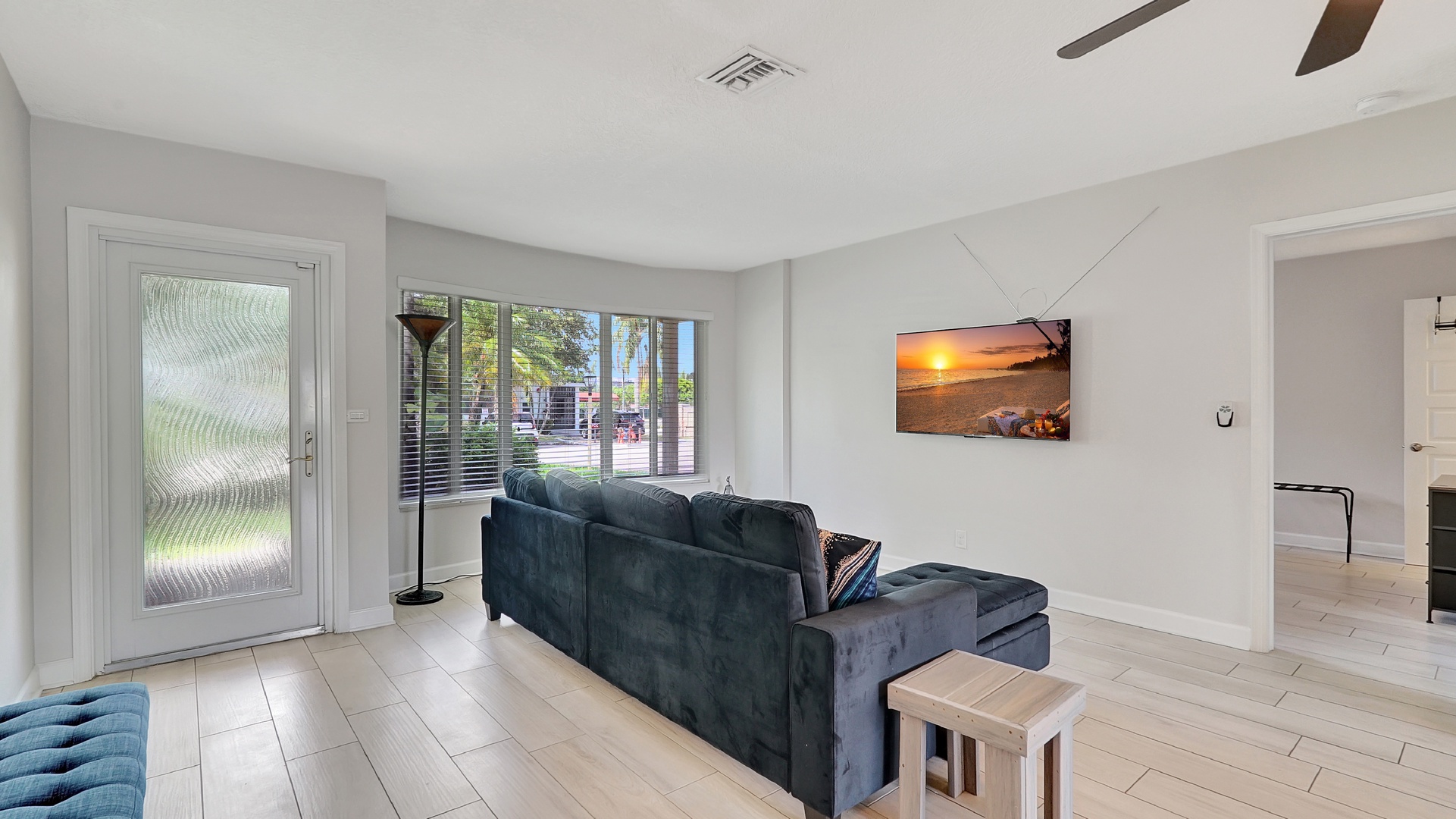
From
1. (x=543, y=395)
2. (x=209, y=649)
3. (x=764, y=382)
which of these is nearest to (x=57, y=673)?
(x=209, y=649)

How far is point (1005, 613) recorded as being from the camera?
8.98 ft

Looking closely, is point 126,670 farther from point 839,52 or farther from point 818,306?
point 818,306

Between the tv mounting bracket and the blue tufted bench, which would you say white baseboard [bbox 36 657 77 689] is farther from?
the tv mounting bracket

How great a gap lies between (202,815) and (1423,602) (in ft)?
20.4

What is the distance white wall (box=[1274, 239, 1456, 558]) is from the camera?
5293 millimetres

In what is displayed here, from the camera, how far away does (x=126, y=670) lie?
3.18 meters

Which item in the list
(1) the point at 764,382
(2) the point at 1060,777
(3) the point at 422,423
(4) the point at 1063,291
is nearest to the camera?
(2) the point at 1060,777

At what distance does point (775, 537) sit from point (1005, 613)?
116 centimetres

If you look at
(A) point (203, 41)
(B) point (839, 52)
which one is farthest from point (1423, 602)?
(A) point (203, 41)

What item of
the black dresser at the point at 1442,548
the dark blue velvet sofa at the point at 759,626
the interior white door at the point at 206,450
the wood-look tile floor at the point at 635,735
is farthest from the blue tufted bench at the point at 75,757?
the black dresser at the point at 1442,548

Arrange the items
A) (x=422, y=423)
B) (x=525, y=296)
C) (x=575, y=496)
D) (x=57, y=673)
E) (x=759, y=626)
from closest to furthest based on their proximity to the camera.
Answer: (x=759, y=626) → (x=57, y=673) → (x=575, y=496) → (x=422, y=423) → (x=525, y=296)

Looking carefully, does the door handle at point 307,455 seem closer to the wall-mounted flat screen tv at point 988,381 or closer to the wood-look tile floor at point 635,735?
the wood-look tile floor at point 635,735

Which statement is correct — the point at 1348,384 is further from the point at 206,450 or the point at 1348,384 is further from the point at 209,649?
the point at 209,649

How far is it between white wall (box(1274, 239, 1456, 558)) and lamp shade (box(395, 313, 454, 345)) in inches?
248
